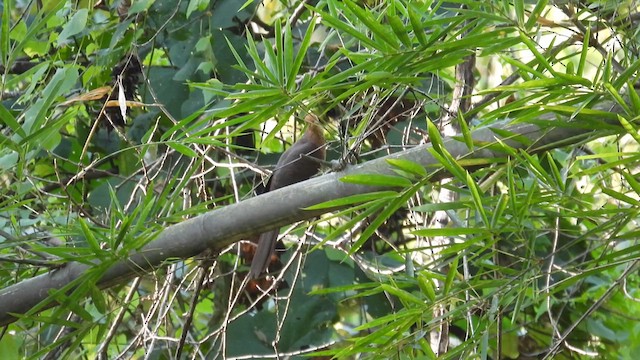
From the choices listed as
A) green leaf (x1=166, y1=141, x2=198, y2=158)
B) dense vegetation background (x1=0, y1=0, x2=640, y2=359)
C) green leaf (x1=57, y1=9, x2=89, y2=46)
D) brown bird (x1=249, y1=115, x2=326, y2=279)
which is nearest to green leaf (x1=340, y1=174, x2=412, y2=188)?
dense vegetation background (x1=0, y1=0, x2=640, y2=359)

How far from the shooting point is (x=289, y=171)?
2.64 meters

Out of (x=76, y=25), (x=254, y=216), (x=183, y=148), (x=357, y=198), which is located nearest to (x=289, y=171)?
(x=76, y=25)

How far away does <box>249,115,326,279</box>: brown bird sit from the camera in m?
2.39

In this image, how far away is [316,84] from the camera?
4.88 ft

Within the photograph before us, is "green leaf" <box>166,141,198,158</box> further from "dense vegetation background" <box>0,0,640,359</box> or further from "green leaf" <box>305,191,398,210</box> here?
"green leaf" <box>305,191,398,210</box>

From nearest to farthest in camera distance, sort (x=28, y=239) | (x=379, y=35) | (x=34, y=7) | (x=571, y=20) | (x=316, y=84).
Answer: (x=379, y=35) < (x=316, y=84) < (x=571, y=20) < (x=28, y=239) < (x=34, y=7)

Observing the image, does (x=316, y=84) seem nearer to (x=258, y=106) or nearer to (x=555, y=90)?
(x=258, y=106)

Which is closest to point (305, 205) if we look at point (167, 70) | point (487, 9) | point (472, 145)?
point (472, 145)

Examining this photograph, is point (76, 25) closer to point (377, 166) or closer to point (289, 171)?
point (289, 171)

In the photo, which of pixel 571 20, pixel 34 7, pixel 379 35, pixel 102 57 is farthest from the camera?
pixel 34 7

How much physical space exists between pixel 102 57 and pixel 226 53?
394mm

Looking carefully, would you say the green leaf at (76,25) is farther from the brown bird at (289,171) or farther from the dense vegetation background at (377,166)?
the brown bird at (289,171)

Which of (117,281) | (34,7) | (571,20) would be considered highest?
(34,7)

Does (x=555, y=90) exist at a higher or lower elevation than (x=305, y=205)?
higher
